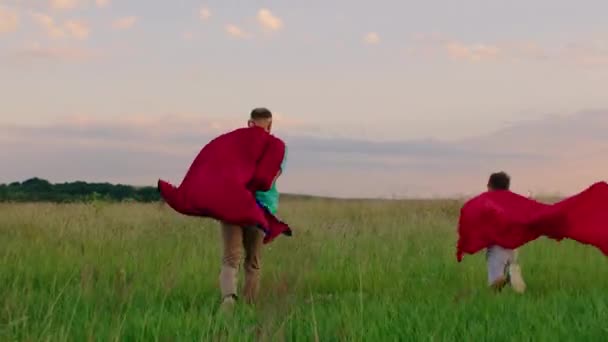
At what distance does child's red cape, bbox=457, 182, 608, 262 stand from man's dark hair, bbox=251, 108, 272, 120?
2.41 meters

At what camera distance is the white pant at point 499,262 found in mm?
9055

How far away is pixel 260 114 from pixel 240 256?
1302mm

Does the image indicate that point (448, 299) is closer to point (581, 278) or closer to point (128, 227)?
point (581, 278)

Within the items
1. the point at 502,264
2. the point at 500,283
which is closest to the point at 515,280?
the point at 500,283

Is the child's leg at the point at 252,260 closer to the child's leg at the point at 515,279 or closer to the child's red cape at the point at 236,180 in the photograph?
the child's red cape at the point at 236,180

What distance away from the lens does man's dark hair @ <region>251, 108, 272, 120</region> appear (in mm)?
8320

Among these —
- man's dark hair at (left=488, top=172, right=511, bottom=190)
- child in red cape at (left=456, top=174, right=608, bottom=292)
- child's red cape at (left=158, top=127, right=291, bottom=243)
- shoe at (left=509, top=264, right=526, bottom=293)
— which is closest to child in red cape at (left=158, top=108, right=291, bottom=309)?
child's red cape at (left=158, top=127, right=291, bottom=243)

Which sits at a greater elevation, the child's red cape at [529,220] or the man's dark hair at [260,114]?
the man's dark hair at [260,114]

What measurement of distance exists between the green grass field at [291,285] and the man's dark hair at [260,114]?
1.23m

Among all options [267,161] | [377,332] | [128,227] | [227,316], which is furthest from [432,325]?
[128,227]

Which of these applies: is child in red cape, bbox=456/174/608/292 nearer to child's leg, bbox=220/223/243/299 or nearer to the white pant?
the white pant

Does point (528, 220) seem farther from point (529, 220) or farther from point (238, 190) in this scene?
point (238, 190)

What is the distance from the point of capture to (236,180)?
8.08 m

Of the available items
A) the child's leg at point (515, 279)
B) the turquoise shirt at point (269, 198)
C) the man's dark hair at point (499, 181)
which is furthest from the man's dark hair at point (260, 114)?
the child's leg at point (515, 279)
